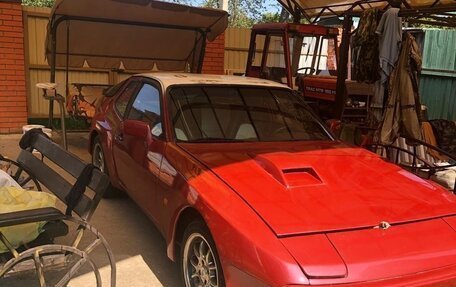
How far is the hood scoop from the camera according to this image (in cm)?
287

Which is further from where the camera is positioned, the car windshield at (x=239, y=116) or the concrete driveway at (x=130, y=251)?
the car windshield at (x=239, y=116)

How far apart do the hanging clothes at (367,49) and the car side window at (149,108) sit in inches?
115

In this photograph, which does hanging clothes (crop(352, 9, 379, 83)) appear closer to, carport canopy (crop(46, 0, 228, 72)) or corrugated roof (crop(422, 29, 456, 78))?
carport canopy (crop(46, 0, 228, 72))

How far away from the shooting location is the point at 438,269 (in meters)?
2.32

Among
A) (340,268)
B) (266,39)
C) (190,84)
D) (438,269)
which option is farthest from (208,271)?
(266,39)

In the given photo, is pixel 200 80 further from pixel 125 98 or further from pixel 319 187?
pixel 319 187

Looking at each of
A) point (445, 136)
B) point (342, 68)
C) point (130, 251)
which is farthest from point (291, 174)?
point (445, 136)

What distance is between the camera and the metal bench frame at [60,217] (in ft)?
7.95

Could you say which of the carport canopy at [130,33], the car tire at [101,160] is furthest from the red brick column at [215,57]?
the car tire at [101,160]

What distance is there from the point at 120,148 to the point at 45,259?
1882 mm

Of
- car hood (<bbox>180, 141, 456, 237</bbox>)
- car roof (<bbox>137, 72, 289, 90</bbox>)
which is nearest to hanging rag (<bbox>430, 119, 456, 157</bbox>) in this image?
car roof (<bbox>137, 72, 289, 90</bbox>)

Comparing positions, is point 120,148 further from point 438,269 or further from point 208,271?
point 438,269

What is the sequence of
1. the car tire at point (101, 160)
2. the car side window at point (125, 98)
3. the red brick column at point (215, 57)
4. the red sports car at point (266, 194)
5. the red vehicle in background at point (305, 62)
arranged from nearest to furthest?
the red sports car at point (266, 194) < the car side window at point (125, 98) < the car tire at point (101, 160) < the red vehicle in background at point (305, 62) < the red brick column at point (215, 57)

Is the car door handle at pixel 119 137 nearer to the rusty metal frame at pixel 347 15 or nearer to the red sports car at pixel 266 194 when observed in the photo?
the red sports car at pixel 266 194
